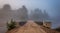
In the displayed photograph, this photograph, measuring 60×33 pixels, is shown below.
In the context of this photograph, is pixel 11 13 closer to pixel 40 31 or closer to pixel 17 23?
pixel 17 23

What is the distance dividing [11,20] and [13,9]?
130 mm

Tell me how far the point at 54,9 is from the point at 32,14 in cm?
26

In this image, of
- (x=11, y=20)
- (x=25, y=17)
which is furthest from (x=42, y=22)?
(x=11, y=20)

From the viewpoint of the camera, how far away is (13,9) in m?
1.41

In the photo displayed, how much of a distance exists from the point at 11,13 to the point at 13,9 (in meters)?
0.05

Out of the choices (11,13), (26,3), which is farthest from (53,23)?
(11,13)

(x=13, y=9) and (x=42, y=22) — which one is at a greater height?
(x=13, y=9)

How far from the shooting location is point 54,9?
1.40 meters

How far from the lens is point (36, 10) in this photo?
141cm

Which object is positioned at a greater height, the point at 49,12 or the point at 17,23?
the point at 49,12

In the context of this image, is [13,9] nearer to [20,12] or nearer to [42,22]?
[20,12]

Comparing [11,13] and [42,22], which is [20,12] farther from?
[42,22]

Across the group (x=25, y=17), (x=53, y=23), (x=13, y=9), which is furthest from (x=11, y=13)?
(x=53, y=23)

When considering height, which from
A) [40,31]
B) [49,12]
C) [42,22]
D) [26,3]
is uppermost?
[26,3]
